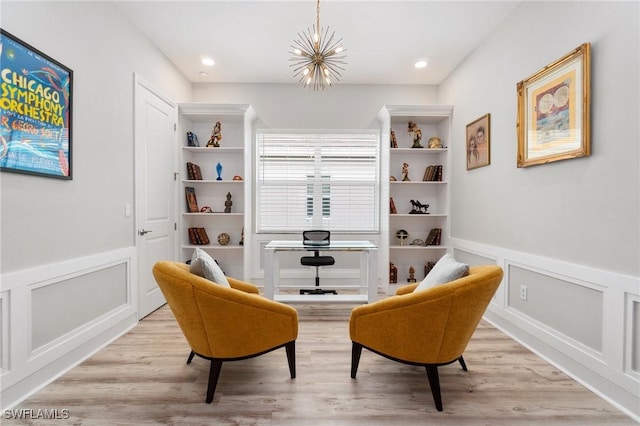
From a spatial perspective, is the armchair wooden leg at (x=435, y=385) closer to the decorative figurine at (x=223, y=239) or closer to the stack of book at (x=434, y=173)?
the stack of book at (x=434, y=173)

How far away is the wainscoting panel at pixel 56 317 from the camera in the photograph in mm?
1715

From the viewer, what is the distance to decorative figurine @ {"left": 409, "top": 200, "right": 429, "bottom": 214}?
412 centimetres

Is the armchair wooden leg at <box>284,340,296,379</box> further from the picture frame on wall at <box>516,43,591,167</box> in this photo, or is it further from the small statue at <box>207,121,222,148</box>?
the small statue at <box>207,121,222,148</box>

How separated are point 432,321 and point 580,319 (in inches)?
47.4

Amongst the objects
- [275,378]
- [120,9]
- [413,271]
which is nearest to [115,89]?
[120,9]

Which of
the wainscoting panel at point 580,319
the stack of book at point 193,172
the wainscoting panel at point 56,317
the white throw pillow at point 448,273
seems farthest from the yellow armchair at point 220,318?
the stack of book at point 193,172

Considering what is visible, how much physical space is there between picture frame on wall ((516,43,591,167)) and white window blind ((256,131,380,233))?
2.12 m

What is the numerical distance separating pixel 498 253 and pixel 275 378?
228 centimetres

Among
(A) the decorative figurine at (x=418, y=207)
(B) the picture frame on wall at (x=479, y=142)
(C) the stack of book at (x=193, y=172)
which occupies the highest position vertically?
(B) the picture frame on wall at (x=479, y=142)

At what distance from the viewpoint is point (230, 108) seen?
3.83 metres

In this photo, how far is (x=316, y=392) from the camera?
1.86 m

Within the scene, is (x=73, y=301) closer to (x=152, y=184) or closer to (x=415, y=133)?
(x=152, y=184)

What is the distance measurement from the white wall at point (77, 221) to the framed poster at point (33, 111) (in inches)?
3.0

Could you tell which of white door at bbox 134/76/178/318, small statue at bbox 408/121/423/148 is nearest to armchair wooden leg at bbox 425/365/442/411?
white door at bbox 134/76/178/318
